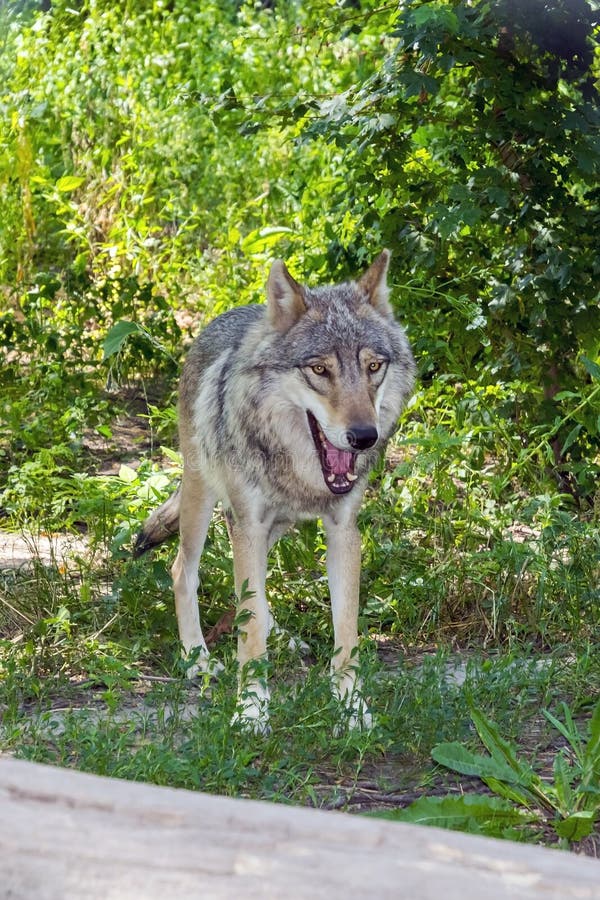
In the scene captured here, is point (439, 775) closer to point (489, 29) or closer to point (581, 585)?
point (581, 585)

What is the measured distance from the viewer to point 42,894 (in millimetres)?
1577

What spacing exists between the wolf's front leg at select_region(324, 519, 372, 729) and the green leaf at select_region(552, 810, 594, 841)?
1.12 metres

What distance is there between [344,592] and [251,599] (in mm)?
335

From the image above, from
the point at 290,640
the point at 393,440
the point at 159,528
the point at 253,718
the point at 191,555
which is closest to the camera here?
the point at 253,718

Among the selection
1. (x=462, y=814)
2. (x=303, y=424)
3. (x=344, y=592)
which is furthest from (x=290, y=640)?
(x=462, y=814)

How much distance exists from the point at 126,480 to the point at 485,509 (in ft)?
5.61

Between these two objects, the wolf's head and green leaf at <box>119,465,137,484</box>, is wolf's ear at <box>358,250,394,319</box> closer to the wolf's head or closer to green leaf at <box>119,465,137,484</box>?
the wolf's head

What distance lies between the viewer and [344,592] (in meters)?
4.40

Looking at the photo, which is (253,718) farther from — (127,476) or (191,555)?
(127,476)

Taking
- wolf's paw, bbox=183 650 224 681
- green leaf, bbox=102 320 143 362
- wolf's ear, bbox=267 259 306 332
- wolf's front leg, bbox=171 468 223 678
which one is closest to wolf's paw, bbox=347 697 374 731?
wolf's paw, bbox=183 650 224 681

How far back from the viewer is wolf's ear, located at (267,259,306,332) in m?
4.34

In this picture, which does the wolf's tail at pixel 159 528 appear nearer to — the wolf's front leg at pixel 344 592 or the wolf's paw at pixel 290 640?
the wolf's paw at pixel 290 640

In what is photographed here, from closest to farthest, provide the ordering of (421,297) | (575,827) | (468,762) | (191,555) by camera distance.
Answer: (575,827) → (468,762) → (191,555) → (421,297)

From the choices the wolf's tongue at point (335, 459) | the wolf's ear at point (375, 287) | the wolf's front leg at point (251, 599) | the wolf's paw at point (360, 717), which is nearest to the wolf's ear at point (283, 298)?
the wolf's ear at point (375, 287)
